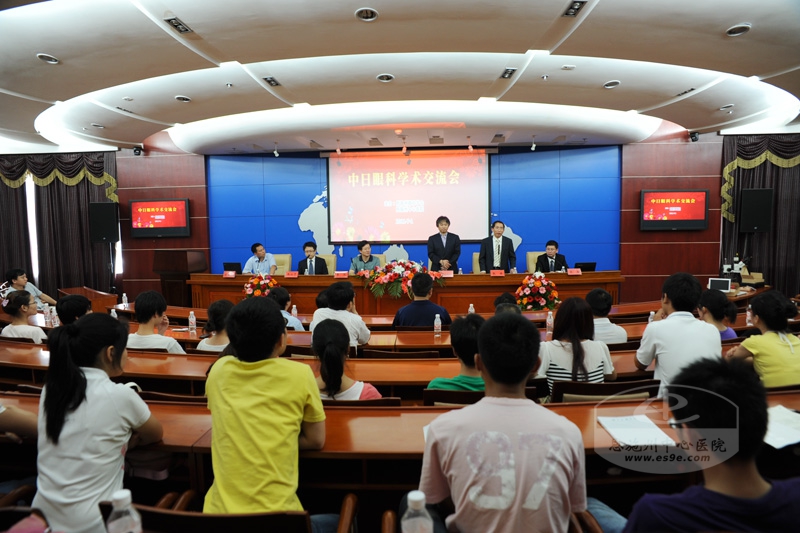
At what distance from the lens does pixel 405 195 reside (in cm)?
836

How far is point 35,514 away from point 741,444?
4.97 feet

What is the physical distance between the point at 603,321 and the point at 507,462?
234 centimetres

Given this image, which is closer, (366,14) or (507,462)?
(507,462)

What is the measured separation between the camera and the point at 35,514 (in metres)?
1.05

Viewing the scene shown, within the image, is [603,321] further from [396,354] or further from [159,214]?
[159,214]

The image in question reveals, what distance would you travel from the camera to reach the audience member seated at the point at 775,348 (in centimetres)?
215

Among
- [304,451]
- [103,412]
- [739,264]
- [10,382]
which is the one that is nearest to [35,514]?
[103,412]

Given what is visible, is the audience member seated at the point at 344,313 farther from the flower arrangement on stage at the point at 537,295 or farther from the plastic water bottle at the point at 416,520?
the flower arrangement on stage at the point at 537,295

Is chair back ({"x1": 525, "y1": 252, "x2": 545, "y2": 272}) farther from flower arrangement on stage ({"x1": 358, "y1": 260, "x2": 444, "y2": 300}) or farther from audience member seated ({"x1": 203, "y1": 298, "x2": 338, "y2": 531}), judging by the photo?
audience member seated ({"x1": 203, "y1": 298, "x2": 338, "y2": 531})

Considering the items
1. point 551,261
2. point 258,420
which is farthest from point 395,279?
point 258,420

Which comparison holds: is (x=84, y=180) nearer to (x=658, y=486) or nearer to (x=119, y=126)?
(x=119, y=126)

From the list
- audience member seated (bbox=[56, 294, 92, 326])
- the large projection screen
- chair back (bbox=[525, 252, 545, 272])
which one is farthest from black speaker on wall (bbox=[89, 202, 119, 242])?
chair back (bbox=[525, 252, 545, 272])

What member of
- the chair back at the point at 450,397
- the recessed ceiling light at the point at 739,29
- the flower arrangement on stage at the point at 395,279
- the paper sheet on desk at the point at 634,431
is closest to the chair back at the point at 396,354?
the chair back at the point at 450,397

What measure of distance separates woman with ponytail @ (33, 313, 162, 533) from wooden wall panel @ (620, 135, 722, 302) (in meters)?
8.17
